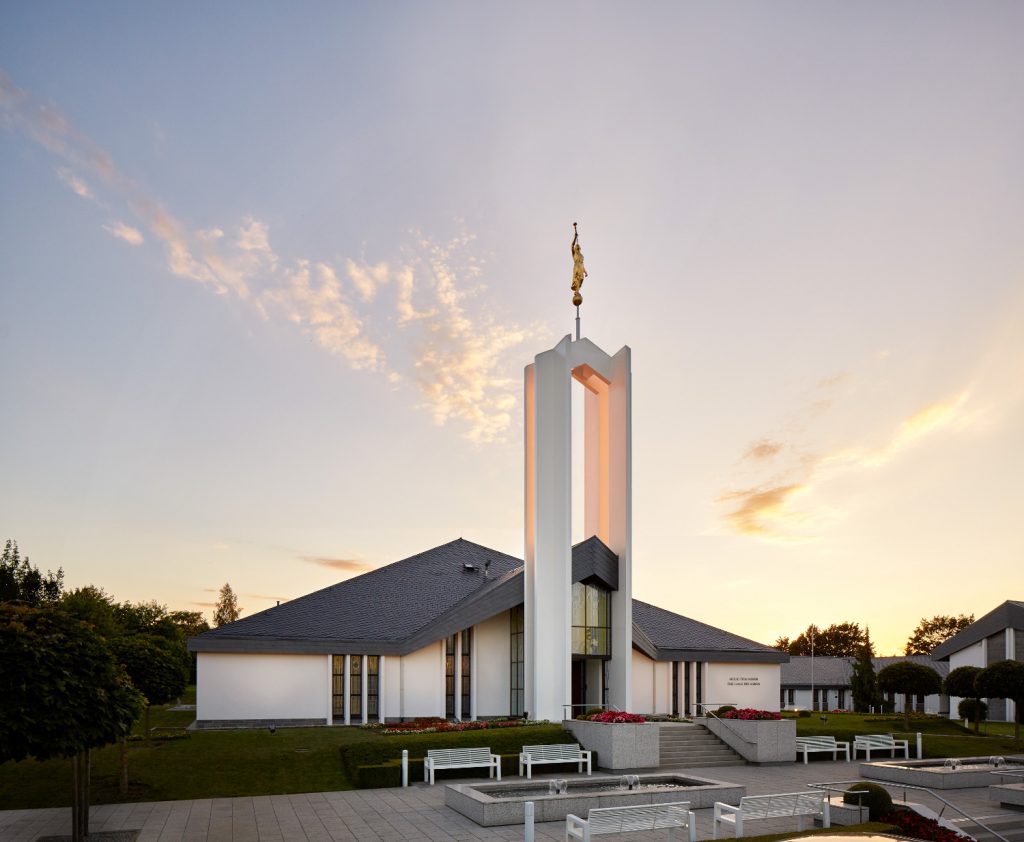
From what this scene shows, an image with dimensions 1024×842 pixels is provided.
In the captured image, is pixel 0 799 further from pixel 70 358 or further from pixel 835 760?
pixel 835 760

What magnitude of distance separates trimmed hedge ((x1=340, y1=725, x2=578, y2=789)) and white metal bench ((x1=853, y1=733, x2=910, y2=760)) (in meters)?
8.90

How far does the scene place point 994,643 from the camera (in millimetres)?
49812

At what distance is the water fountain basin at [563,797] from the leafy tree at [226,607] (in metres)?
105

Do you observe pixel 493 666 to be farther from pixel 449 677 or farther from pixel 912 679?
pixel 912 679

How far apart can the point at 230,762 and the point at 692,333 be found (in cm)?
1789

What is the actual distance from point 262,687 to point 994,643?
4107 centimetres

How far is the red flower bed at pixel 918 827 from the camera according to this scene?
1242 cm

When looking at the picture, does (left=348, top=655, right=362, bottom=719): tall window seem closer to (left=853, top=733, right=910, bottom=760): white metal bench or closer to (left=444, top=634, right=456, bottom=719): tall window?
(left=444, top=634, right=456, bottom=719): tall window

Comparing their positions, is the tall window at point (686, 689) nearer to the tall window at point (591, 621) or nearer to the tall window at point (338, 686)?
the tall window at point (591, 621)

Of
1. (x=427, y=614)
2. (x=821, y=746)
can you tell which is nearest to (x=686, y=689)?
(x=821, y=746)

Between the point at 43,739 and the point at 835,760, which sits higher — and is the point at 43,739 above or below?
above

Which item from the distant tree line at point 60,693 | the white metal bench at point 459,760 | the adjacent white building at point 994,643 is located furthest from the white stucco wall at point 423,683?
the adjacent white building at point 994,643

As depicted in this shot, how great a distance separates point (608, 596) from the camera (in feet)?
100

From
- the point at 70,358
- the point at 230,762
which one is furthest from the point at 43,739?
the point at 70,358
